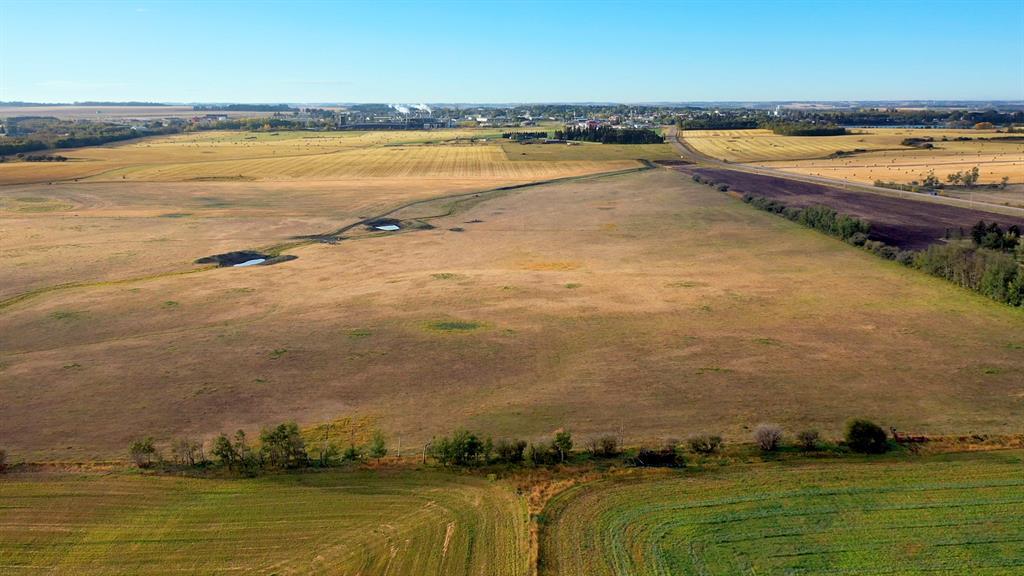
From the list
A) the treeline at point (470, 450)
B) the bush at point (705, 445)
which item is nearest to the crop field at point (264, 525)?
the treeline at point (470, 450)

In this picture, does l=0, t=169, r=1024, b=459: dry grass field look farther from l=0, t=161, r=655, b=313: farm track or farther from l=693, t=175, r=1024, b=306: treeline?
l=0, t=161, r=655, b=313: farm track

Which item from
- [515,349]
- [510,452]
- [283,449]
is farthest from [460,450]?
[515,349]

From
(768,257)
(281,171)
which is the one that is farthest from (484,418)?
(281,171)

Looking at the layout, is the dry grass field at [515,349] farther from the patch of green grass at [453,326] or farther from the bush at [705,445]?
the bush at [705,445]

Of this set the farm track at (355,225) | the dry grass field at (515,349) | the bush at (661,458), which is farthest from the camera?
the farm track at (355,225)

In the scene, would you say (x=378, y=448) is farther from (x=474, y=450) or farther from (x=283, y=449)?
(x=474, y=450)

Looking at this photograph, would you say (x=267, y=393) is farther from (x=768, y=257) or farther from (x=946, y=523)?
(x=768, y=257)
